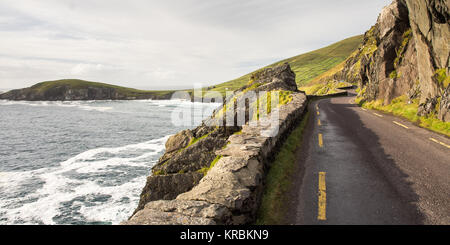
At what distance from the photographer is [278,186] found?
289 inches

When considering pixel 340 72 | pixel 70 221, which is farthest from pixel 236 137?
pixel 340 72

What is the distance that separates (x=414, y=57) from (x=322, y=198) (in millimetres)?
26246

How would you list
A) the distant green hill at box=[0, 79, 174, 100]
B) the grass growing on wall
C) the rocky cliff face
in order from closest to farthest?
the grass growing on wall < the rocky cliff face < the distant green hill at box=[0, 79, 174, 100]

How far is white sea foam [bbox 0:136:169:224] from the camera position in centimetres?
1653

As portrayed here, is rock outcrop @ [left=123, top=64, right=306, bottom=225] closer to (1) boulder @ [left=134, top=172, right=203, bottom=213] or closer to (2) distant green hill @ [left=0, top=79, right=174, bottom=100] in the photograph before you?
(1) boulder @ [left=134, top=172, right=203, bottom=213]

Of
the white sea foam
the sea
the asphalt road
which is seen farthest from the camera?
the sea

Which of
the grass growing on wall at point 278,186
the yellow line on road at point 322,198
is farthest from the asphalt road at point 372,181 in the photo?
the grass growing on wall at point 278,186

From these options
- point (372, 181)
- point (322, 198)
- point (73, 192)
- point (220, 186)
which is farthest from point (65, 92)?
point (372, 181)

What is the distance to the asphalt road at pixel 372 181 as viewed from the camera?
5.67 m

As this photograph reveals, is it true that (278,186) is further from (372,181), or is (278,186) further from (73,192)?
(73,192)

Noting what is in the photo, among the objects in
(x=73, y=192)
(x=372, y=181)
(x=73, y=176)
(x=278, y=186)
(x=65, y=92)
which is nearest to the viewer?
(x=278, y=186)

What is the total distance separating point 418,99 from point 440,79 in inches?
195

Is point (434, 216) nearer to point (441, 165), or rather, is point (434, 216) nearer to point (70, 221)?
point (441, 165)

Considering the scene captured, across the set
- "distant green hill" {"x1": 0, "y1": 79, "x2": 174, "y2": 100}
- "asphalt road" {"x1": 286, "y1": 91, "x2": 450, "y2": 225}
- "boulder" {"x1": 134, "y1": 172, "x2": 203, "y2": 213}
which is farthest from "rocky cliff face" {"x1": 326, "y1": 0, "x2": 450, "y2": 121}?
"distant green hill" {"x1": 0, "y1": 79, "x2": 174, "y2": 100}
